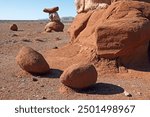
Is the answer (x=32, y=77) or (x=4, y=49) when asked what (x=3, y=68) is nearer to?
(x=32, y=77)

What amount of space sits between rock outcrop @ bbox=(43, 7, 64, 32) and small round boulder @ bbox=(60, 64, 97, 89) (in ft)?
53.2

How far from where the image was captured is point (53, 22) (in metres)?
23.4

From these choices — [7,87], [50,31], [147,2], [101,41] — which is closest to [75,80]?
[7,87]

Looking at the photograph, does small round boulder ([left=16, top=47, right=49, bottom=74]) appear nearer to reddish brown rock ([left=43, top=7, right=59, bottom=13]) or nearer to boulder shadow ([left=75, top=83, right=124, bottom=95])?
boulder shadow ([left=75, top=83, right=124, bottom=95])

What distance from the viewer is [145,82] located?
25.3ft

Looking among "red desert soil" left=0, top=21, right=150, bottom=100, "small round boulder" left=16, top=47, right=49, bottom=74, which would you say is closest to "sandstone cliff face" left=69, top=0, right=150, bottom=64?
"red desert soil" left=0, top=21, right=150, bottom=100

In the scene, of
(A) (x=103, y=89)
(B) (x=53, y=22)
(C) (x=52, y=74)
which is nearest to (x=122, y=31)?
(A) (x=103, y=89)

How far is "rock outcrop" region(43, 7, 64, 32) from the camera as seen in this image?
23016 mm

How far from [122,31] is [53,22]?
1543 cm

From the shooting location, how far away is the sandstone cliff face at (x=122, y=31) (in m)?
8.45

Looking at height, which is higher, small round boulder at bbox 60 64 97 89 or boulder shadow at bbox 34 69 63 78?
small round boulder at bbox 60 64 97 89

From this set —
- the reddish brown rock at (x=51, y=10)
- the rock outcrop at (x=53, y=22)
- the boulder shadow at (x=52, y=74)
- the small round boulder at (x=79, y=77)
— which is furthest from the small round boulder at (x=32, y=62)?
the reddish brown rock at (x=51, y=10)

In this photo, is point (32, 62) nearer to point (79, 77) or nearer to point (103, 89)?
point (79, 77)

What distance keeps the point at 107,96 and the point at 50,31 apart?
1659 cm
